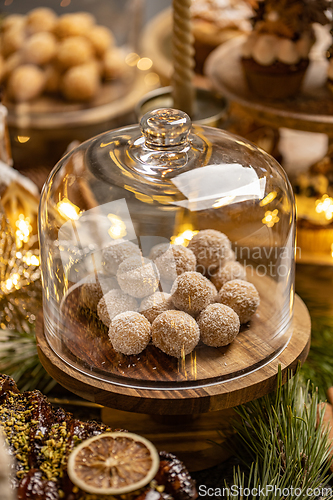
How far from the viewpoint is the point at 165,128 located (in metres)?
0.71

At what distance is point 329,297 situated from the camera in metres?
1.24

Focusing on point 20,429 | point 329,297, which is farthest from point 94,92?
point 20,429

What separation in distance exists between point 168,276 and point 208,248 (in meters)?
0.10

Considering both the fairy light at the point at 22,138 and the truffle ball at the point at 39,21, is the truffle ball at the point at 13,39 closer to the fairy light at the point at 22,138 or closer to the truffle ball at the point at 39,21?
the truffle ball at the point at 39,21

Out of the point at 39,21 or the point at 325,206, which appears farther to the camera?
the point at 39,21

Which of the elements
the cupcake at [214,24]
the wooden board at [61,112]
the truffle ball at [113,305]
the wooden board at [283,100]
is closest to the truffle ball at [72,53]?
the wooden board at [61,112]

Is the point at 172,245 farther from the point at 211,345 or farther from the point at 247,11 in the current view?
the point at 247,11

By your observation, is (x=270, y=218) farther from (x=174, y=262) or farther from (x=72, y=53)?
(x=72, y=53)

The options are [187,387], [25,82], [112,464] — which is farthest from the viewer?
[25,82]

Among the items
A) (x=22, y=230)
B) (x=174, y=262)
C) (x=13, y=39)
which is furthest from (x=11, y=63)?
(x=174, y=262)

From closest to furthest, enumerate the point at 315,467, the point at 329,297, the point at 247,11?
1. the point at 315,467
2. the point at 329,297
3. the point at 247,11

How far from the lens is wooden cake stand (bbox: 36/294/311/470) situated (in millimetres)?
663

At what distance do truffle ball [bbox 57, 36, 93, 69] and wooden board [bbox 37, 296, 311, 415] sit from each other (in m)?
1.18

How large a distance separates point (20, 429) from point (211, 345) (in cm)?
28
